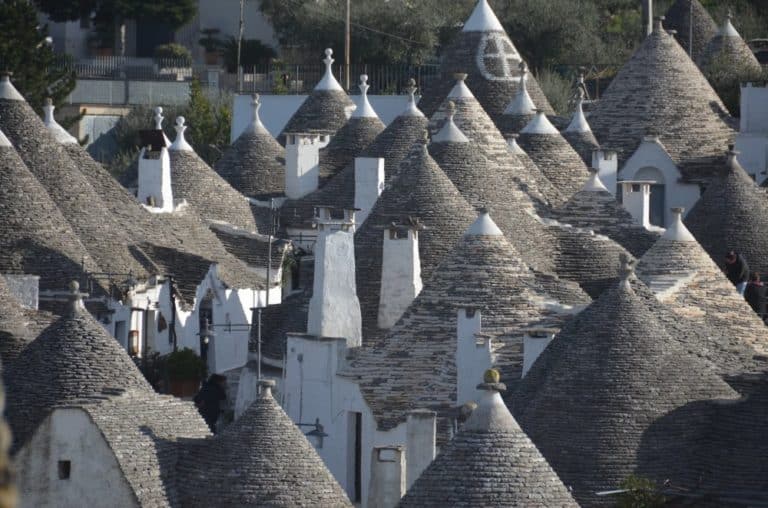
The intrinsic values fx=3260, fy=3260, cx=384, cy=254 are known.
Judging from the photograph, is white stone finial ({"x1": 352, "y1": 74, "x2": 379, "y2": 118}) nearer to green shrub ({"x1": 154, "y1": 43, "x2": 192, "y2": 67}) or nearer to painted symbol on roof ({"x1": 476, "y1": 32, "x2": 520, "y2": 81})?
painted symbol on roof ({"x1": 476, "y1": 32, "x2": 520, "y2": 81})

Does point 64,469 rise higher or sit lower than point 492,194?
lower

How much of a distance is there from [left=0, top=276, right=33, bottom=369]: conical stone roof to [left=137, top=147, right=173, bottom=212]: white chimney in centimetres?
1523

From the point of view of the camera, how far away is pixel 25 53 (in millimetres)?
67062

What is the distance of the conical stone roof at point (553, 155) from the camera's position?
57312 mm

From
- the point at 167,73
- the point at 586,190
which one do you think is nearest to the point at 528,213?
the point at 586,190

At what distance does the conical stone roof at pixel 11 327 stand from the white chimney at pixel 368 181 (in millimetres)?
12864

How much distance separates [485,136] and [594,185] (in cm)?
235

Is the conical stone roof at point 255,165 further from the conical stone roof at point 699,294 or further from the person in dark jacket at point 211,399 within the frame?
the person in dark jacket at point 211,399

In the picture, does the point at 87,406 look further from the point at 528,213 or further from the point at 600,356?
the point at 528,213

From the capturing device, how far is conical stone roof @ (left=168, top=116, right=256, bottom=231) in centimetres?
6009

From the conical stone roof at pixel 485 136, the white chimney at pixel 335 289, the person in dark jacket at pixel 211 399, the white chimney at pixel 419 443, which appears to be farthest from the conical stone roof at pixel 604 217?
the white chimney at pixel 419 443

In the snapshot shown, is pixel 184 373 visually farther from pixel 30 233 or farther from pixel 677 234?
pixel 677 234

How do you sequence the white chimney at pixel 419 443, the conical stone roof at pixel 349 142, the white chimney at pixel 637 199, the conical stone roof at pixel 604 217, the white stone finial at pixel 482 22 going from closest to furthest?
the white chimney at pixel 419 443 → the conical stone roof at pixel 604 217 → the white chimney at pixel 637 199 → the conical stone roof at pixel 349 142 → the white stone finial at pixel 482 22

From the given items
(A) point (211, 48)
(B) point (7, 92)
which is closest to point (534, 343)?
(B) point (7, 92)
